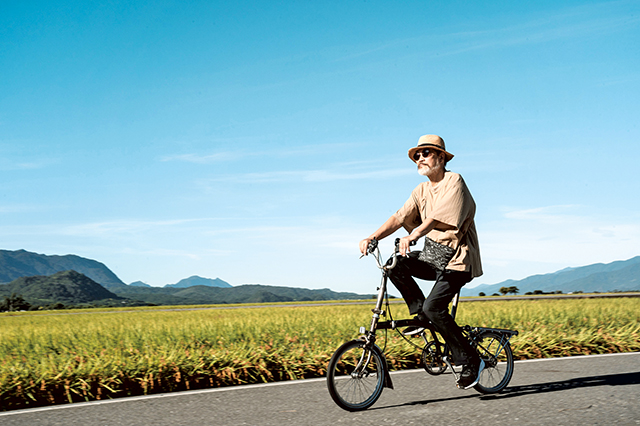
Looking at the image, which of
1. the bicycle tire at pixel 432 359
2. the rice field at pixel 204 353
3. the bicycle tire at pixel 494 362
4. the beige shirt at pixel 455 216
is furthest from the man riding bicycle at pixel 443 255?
the rice field at pixel 204 353

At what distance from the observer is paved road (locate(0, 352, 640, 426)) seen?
4.46 m

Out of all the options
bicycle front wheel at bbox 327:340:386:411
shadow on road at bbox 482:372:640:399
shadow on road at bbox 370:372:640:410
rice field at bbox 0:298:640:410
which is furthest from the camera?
rice field at bbox 0:298:640:410

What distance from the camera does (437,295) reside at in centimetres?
492

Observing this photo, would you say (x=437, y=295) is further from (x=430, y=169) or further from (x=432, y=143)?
(x=432, y=143)

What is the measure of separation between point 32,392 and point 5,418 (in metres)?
0.81

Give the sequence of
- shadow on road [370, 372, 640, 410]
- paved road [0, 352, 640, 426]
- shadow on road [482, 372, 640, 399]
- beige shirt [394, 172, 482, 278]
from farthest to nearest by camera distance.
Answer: shadow on road [482, 372, 640, 399]
shadow on road [370, 372, 640, 410]
beige shirt [394, 172, 482, 278]
paved road [0, 352, 640, 426]

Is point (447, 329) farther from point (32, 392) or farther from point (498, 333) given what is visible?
point (32, 392)

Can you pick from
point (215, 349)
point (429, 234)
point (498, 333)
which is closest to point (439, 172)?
point (429, 234)

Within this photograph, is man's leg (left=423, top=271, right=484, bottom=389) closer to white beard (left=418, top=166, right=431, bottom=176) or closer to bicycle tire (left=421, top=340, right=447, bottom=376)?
bicycle tire (left=421, top=340, right=447, bottom=376)

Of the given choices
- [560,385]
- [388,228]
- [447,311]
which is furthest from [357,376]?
[560,385]

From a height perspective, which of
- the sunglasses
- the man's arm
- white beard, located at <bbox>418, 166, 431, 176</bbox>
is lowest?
the man's arm

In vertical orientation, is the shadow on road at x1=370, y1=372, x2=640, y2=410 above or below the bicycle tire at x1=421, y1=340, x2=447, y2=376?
below

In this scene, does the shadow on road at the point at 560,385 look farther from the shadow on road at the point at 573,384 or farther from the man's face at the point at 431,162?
the man's face at the point at 431,162

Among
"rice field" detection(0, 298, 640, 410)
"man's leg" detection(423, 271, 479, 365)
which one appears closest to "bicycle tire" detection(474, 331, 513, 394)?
"man's leg" detection(423, 271, 479, 365)
